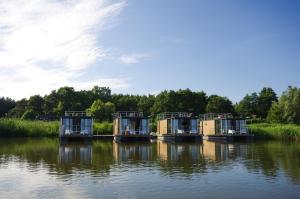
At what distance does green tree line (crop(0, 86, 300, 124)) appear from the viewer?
3484 inches

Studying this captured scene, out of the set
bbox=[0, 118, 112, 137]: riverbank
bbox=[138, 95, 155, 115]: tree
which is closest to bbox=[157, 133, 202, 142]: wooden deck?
bbox=[0, 118, 112, 137]: riverbank

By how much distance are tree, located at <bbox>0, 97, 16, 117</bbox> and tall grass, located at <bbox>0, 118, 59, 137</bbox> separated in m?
50.3

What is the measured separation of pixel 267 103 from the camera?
100 metres

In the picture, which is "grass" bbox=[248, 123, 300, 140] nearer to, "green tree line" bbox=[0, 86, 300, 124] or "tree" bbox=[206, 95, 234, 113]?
"green tree line" bbox=[0, 86, 300, 124]

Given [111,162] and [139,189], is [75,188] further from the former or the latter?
[111,162]

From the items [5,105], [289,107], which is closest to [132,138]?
[289,107]

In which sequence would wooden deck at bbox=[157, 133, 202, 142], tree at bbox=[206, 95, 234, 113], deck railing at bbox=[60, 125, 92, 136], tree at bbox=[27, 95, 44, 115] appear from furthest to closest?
1. tree at bbox=[27, 95, 44, 115]
2. tree at bbox=[206, 95, 234, 113]
3. wooden deck at bbox=[157, 133, 202, 142]
4. deck railing at bbox=[60, 125, 92, 136]

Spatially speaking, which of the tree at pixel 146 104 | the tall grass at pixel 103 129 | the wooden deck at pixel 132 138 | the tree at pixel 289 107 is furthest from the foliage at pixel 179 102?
the wooden deck at pixel 132 138

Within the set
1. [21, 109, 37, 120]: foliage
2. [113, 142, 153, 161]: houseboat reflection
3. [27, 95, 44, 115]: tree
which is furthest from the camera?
[27, 95, 44, 115]: tree

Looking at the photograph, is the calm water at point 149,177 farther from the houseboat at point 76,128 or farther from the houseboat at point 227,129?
the houseboat at point 227,129

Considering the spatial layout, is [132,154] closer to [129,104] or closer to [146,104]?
[146,104]

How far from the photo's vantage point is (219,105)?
91250mm

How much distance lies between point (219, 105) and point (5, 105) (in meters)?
56.1

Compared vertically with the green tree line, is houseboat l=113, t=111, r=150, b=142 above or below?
below
